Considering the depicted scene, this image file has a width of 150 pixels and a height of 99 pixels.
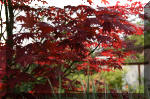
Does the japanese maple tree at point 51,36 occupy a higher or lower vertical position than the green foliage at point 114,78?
higher

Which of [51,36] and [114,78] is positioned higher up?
[51,36]

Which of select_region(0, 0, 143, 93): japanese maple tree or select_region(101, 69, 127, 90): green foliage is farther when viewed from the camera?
select_region(101, 69, 127, 90): green foliage

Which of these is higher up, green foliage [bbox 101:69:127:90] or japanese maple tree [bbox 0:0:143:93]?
japanese maple tree [bbox 0:0:143:93]

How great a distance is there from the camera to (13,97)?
2.01 m

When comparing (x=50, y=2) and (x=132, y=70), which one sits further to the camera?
(x=132, y=70)

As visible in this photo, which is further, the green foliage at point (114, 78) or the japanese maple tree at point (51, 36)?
the green foliage at point (114, 78)

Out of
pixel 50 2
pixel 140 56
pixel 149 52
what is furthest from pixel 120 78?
pixel 50 2

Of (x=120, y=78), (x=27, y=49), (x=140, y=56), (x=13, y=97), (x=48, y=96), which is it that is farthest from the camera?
(x=140, y=56)

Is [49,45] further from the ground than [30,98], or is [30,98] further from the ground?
[49,45]

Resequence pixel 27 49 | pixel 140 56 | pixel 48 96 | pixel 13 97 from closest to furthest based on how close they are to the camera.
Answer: pixel 27 49, pixel 13 97, pixel 48 96, pixel 140 56

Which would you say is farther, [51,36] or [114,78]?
[114,78]

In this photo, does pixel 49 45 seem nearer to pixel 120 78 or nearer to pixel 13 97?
pixel 13 97

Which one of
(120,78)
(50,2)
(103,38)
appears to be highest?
(50,2)

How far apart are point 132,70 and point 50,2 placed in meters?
3.65
